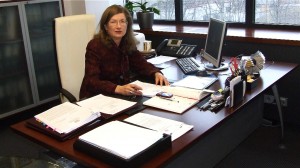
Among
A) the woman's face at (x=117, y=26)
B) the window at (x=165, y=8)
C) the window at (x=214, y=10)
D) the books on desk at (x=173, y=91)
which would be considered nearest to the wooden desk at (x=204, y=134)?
the books on desk at (x=173, y=91)

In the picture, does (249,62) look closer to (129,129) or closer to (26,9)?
(129,129)

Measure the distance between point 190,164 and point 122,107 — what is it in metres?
0.46

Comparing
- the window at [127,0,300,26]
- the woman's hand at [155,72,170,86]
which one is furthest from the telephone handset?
the window at [127,0,300,26]

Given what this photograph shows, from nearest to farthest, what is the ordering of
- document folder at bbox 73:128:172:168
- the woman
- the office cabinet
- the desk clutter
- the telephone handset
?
document folder at bbox 73:128:172:168
the desk clutter
the woman
the telephone handset
the office cabinet

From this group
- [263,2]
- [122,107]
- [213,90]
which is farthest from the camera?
[263,2]

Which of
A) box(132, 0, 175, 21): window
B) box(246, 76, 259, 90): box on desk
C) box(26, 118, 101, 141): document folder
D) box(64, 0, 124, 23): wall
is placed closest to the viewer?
box(26, 118, 101, 141): document folder

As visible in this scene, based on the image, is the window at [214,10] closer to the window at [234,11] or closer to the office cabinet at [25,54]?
the window at [234,11]

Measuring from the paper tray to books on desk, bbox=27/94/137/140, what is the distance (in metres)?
0.15

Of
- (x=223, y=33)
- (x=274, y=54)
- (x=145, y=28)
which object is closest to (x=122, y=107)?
(x=223, y=33)

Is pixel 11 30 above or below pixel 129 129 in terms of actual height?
above

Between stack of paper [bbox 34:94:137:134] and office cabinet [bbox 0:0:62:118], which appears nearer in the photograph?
stack of paper [bbox 34:94:137:134]

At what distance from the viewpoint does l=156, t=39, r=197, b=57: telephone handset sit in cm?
297

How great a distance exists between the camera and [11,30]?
11.3ft

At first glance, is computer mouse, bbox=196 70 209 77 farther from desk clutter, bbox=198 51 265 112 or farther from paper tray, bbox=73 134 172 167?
paper tray, bbox=73 134 172 167
